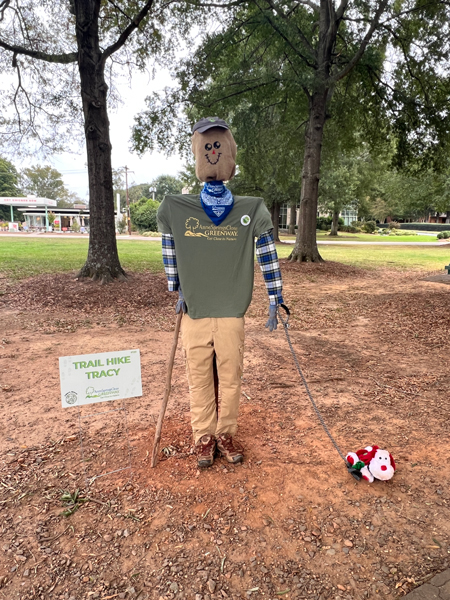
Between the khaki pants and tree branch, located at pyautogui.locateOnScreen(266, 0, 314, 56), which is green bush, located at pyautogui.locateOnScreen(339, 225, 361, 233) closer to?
tree branch, located at pyautogui.locateOnScreen(266, 0, 314, 56)

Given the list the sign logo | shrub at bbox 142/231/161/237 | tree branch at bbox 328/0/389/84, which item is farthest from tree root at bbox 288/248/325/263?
shrub at bbox 142/231/161/237

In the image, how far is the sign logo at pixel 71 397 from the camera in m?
2.46

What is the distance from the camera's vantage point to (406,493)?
2.53m

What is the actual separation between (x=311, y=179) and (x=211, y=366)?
39.2 feet

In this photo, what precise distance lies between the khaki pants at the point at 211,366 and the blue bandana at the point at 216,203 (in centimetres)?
67

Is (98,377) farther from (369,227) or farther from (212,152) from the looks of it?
(369,227)

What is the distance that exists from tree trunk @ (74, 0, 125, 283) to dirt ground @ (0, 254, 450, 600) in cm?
475

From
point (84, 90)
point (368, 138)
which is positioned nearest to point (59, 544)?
point (84, 90)

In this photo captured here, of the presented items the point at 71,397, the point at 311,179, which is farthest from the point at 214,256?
the point at 311,179

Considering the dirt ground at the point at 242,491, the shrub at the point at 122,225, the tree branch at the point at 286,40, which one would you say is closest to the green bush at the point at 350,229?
the shrub at the point at 122,225

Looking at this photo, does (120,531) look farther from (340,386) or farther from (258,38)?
(258,38)

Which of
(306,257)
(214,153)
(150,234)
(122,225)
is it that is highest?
(122,225)

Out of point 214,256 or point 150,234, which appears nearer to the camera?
point 214,256

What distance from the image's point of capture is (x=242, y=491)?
2527mm
